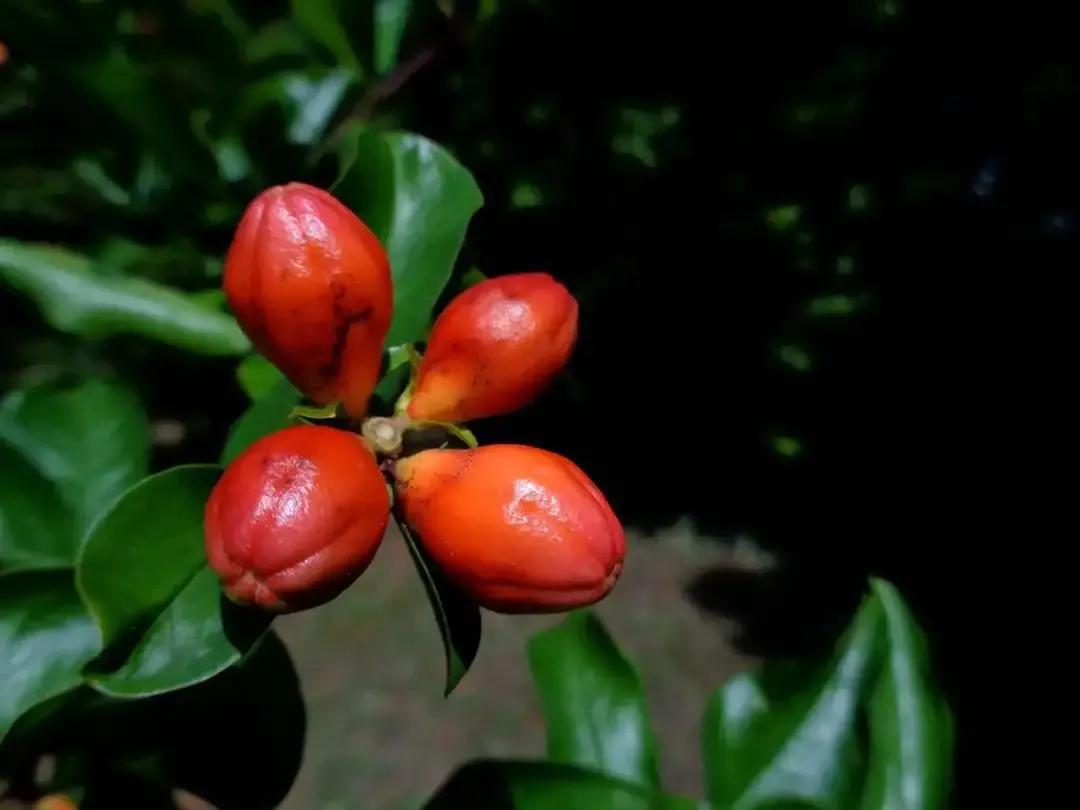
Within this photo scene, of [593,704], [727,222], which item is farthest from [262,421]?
[727,222]

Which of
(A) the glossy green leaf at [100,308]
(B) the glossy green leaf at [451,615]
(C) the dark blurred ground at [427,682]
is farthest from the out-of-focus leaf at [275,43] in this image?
(C) the dark blurred ground at [427,682]

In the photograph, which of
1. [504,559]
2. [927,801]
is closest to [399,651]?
[927,801]

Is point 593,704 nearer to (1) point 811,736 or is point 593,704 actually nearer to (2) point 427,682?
(1) point 811,736

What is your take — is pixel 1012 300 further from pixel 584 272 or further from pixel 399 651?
Result: pixel 399 651

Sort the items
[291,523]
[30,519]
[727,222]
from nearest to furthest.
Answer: [291,523]
[30,519]
[727,222]

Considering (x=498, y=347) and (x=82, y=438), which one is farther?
(x=82, y=438)

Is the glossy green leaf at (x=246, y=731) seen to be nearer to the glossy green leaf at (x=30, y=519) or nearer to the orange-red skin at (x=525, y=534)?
the glossy green leaf at (x=30, y=519)

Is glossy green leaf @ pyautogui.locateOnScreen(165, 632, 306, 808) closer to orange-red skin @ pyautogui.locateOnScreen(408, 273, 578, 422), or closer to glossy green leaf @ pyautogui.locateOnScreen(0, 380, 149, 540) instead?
glossy green leaf @ pyautogui.locateOnScreen(0, 380, 149, 540)
